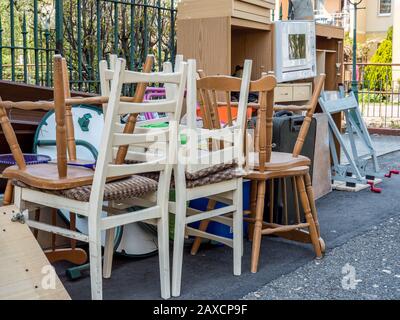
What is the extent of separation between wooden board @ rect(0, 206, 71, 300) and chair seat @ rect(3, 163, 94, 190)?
8.1 inches

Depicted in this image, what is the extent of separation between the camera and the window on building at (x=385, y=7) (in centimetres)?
2518

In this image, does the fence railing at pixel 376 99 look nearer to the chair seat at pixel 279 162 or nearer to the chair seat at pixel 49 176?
the chair seat at pixel 279 162

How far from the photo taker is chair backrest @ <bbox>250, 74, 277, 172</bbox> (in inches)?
122

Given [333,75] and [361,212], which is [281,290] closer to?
[361,212]

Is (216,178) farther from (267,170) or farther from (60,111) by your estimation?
(60,111)

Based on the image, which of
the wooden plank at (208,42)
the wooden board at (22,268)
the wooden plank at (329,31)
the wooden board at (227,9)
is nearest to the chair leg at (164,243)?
the wooden board at (22,268)

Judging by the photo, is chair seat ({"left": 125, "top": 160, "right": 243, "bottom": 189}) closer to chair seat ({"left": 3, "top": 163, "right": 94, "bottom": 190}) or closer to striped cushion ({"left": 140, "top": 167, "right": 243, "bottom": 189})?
striped cushion ({"left": 140, "top": 167, "right": 243, "bottom": 189})

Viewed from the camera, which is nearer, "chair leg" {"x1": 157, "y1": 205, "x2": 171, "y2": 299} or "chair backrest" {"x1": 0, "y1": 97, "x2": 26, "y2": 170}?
"chair backrest" {"x1": 0, "y1": 97, "x2": 26, "y2": 170}

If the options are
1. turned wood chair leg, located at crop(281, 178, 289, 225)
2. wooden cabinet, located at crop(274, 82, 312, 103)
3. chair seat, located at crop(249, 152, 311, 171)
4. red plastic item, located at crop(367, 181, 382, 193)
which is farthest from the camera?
red plastic item, located at crop(367, 181, 382, 193)

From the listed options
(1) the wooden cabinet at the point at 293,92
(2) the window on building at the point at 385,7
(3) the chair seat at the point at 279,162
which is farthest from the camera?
(2) the window on building at the point at 385,7

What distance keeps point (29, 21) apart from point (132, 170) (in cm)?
547

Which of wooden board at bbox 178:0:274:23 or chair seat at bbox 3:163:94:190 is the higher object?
wooden board at bbox 178:0:274:23

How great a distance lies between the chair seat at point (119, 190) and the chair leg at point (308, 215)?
98 cm

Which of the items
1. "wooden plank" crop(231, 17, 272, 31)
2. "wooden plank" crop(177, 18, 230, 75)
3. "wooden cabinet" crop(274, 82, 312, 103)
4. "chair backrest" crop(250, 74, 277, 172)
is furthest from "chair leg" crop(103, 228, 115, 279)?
"wooden cabinet" crop(274, 82, 312, 103)
